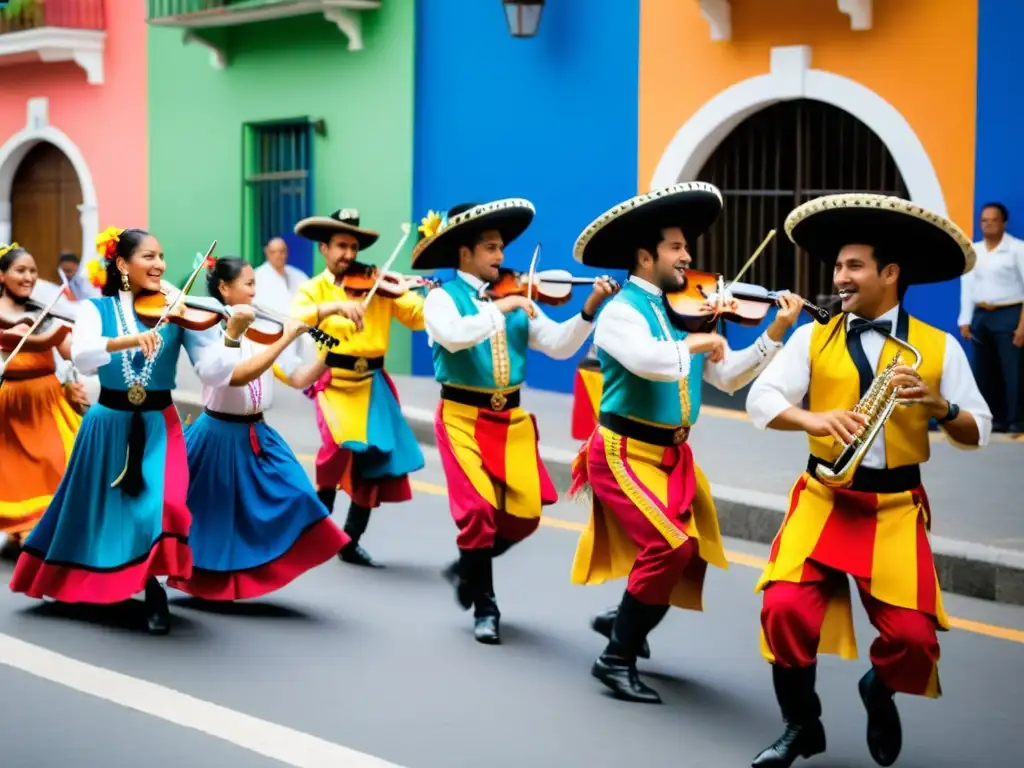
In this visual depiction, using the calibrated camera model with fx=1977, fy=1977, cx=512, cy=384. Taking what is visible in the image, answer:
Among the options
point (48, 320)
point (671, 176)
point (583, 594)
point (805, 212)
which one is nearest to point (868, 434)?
point (805, 212)

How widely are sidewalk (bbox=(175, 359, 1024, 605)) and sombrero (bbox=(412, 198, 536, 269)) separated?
8.84 ft

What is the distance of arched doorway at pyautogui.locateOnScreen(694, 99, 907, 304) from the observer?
14789mm

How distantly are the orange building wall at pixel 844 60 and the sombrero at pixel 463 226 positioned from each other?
6441mm

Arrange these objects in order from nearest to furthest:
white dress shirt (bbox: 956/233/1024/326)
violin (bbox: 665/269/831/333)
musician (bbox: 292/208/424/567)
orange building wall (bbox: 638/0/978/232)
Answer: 1. violin (bbox: 665/269/831/333)
2. musician (bbox: 292/208/424/567)
3. white dress shirt (bbox: 956/233/1024/326)
4. orange building wall (bbox: 638/0/978/232)

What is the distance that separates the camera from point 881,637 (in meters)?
5.96

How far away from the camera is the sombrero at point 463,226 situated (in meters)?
8.19

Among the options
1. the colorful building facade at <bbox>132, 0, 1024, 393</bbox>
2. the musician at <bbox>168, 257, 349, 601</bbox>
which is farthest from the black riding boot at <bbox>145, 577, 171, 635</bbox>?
the colorful building facade at <bbox>132, 0, 1024, 393</bbox>

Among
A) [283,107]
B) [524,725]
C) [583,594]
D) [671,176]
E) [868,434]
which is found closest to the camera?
[868,434]

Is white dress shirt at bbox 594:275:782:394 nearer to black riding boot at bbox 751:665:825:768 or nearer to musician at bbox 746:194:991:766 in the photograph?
musician at bbox 746:194:991:766

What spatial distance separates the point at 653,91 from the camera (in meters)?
16.2

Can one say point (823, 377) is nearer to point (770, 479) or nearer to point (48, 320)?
point (48, 320)

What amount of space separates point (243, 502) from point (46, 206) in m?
18.2

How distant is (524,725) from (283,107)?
49.0 feet

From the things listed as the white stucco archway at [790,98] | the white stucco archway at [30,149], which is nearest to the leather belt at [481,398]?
the white stucco archway at [790,98]
